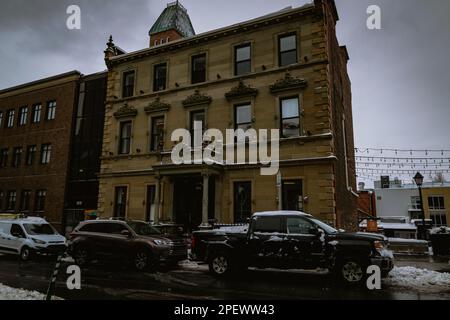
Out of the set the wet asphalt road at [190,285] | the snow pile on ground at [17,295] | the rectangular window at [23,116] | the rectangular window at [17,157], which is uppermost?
the rectangular window at [23,116]

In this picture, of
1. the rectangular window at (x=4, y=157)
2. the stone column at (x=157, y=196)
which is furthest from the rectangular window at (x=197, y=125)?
the rectangular window at (x=4, y=157)

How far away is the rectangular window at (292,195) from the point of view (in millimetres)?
16469

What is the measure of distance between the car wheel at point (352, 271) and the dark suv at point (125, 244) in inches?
237

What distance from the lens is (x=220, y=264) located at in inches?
424

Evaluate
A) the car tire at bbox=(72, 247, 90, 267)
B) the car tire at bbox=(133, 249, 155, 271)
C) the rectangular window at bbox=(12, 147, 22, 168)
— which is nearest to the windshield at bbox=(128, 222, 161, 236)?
the car tire at bbox=(133, 249, 155, 271)

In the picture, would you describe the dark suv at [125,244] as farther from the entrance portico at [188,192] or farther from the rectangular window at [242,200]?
the rectangular window at [242,200]

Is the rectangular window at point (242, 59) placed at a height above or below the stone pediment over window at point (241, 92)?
above

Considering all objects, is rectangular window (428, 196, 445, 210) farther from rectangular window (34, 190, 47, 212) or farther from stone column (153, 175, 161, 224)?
rectangular window (34, 190, 47, 212)

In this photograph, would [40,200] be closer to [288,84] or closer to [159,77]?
[159,77]

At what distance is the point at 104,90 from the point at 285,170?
16392 mm

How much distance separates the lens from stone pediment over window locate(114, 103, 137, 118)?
21.8 metres

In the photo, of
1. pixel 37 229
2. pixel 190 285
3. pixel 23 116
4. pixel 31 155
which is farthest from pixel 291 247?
pixel 23 116

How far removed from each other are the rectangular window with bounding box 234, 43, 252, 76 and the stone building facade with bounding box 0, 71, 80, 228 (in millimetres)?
14931

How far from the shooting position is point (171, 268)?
12.7 m
